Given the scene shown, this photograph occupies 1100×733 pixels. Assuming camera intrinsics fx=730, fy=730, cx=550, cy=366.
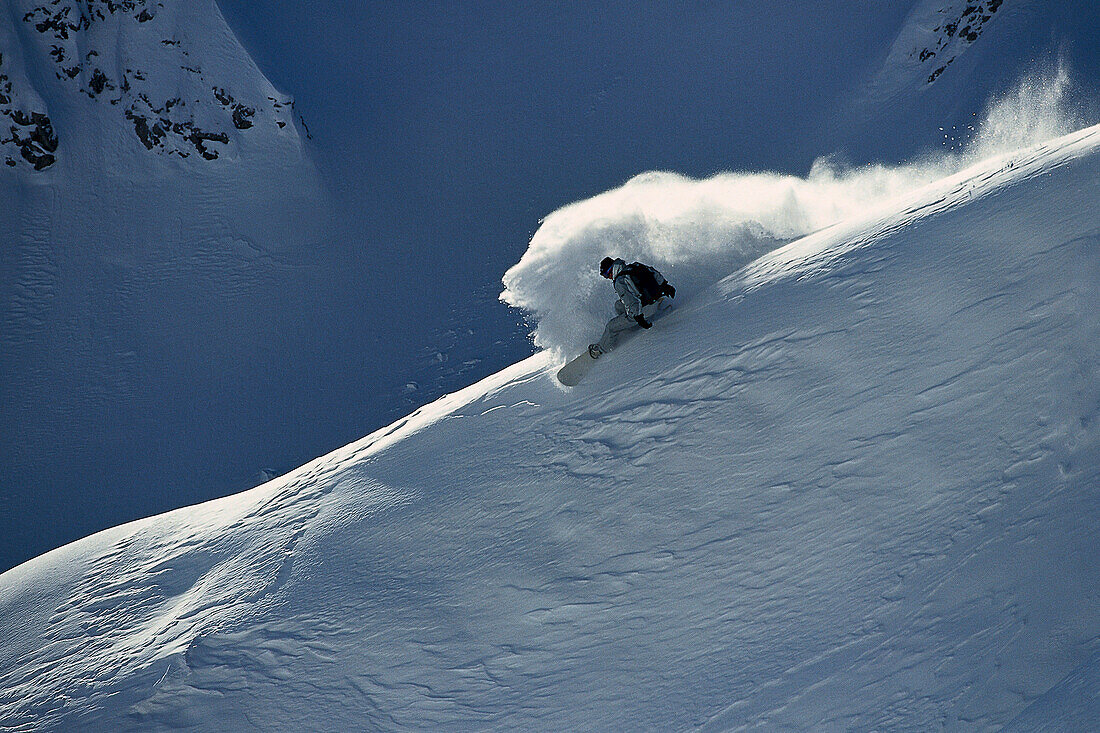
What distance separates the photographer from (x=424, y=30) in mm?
24188

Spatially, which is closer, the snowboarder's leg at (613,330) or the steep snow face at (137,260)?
the snowboarder's leg at (613,330)

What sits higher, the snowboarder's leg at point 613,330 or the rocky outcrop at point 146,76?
the rocky outcrop at point 146,76

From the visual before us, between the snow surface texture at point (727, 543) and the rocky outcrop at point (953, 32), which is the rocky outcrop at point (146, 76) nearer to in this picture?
the snow surface texture at point (727, 543)

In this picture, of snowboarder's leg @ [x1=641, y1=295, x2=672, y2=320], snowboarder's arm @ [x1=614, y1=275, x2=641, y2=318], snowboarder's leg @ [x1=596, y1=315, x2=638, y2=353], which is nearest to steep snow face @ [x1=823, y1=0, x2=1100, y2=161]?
snowboarder's leg @ [x1=641, y1=295, x2=672, y2=320]

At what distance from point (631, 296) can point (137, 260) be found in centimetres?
1578

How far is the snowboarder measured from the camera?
23.5ft

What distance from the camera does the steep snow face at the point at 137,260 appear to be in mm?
14688

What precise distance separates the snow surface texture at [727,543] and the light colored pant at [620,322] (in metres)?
0.25

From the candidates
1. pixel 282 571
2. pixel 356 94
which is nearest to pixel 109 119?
pixel 356 94

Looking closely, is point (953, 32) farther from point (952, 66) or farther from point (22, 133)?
point (22, 133)

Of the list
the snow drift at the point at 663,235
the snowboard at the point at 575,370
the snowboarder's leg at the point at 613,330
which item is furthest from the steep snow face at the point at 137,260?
the snowboarder's leg at the point at 613,330

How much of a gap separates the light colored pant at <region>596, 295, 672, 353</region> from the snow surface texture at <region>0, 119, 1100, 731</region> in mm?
249

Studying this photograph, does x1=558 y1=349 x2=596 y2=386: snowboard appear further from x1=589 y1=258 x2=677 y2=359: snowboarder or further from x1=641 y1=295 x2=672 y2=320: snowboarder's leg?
x1=641 y1=295 x2=672 y2=320: snowboarder's leg

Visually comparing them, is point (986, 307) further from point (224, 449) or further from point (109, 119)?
point (109, 119)
